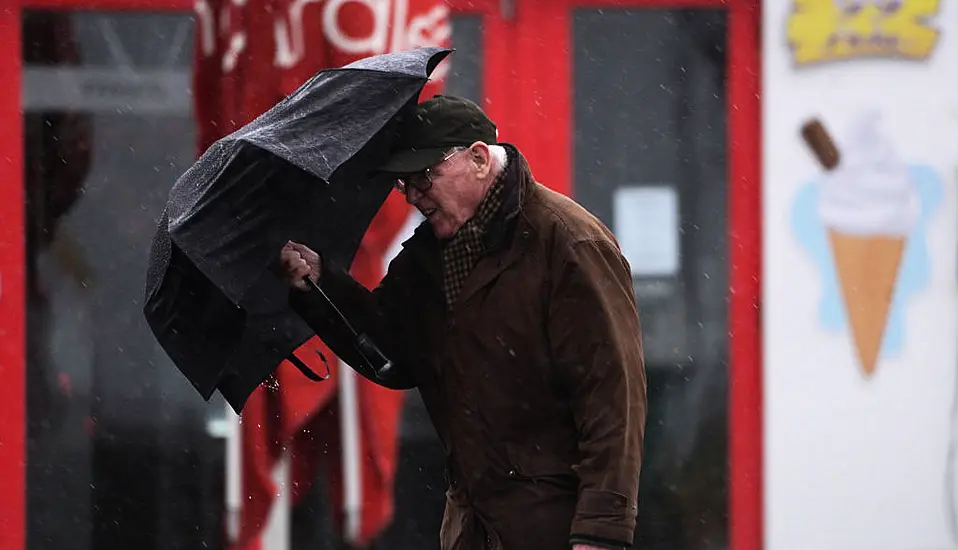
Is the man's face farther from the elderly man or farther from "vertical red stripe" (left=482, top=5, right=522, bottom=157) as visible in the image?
"vertical red stripe" (left=482, top=5, right=522, bottom=157)

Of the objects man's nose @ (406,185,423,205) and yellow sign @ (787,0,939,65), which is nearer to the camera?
man's nose @ (406,185,423,205)

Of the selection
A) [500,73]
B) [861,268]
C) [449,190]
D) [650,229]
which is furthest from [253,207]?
[861,268]

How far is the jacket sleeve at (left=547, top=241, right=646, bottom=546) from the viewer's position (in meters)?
3.04

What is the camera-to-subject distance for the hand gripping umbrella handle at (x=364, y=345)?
11.0 feet

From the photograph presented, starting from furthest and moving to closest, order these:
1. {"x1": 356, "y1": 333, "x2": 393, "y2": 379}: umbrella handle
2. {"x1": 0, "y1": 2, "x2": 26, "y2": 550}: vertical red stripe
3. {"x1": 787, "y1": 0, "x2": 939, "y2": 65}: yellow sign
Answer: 1. {"x1": 787, "y1": 0, "x2": 939, "y2": 65}: yellow sign
2. {"x1": 0, "y1": 2, "x2": 26, "y2": 550}: vertical red stripe
3. {"x1": 356, "y1": 333, "x2": 393, "y2": 379}: umbrella handle

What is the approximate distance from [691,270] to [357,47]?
1.76 meters

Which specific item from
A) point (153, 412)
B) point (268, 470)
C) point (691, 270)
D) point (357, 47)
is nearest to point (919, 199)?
point (691, 270)

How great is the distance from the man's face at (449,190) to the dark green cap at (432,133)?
30mm

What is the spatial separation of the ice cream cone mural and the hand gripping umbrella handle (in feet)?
9.85

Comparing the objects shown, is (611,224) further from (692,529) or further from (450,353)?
(450,353)

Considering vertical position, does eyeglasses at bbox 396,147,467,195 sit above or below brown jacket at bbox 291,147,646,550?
above

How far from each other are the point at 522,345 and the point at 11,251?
3313 millimetres

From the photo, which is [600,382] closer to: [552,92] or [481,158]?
[481,158]

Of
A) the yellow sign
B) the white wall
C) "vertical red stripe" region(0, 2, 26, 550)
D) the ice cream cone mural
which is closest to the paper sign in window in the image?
the white wall
